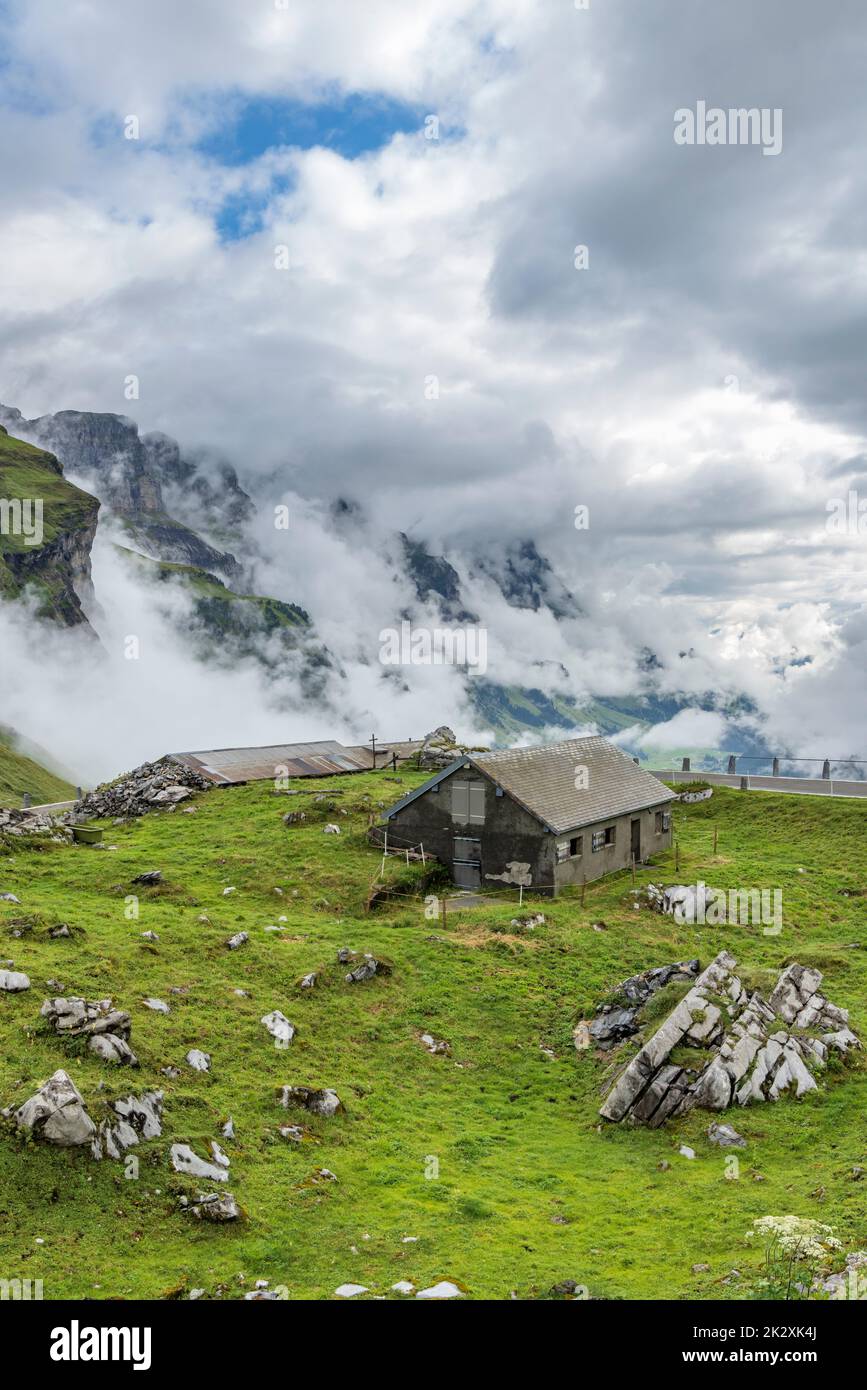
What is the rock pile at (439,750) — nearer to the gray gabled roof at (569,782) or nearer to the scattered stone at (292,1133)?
the gray gabled roof at (569,782)

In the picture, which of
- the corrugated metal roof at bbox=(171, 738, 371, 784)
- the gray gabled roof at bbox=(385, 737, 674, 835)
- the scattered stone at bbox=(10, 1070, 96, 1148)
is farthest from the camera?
the corrugated metal roof at bbox=(171, 738, 371, 784)

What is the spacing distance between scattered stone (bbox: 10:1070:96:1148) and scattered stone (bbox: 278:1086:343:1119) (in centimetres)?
581

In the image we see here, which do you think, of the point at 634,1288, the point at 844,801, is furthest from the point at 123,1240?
the point at 844,801

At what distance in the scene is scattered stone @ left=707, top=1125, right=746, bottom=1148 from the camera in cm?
2212

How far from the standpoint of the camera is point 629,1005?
3061 centimetres

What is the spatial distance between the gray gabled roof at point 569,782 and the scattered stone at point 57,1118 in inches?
1260

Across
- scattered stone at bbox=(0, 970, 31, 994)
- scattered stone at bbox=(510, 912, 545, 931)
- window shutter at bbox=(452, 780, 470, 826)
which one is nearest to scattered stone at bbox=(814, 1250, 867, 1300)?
scattered stone at bbox=(0, 970, 31, 994)

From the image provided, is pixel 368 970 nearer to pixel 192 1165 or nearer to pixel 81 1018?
pixel 81 1018

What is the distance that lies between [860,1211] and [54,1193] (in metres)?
16.1

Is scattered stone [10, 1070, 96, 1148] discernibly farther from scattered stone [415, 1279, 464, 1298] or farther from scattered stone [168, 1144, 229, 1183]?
scattered stone [415, 1279, 464, 1298]

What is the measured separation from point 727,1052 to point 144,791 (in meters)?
53.5

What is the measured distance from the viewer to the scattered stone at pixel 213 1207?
17609 millimetres
